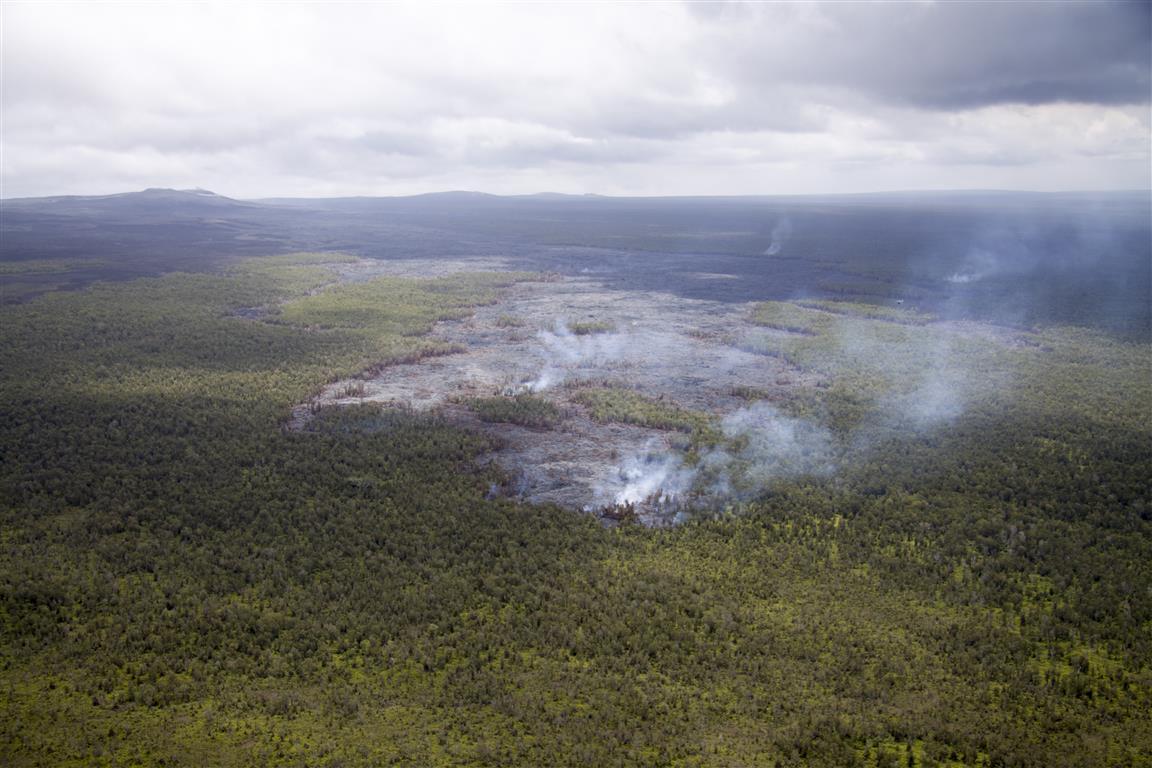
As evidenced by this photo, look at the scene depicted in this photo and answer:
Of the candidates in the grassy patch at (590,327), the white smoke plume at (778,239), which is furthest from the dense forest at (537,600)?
the white smoke plume at (778,239)

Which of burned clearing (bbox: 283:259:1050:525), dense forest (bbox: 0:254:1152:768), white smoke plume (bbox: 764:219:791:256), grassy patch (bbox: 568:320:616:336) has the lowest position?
dense forest (bbox: 0:254:1152:768)

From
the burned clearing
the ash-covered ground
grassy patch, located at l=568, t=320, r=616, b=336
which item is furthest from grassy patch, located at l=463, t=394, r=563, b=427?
grassy patch, located at l=568, t=320, r=616, b=336

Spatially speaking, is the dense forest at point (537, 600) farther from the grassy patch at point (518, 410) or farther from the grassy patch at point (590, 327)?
the grassy patch at point (590, 327)

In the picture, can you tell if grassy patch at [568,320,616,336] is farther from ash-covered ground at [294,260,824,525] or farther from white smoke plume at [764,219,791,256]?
white smoke plume at [764,219,791,256]

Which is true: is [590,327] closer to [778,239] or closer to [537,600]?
[537,600]

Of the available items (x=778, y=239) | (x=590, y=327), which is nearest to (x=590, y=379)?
(x=590, y=327)

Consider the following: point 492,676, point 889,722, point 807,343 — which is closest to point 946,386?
point 807,343
